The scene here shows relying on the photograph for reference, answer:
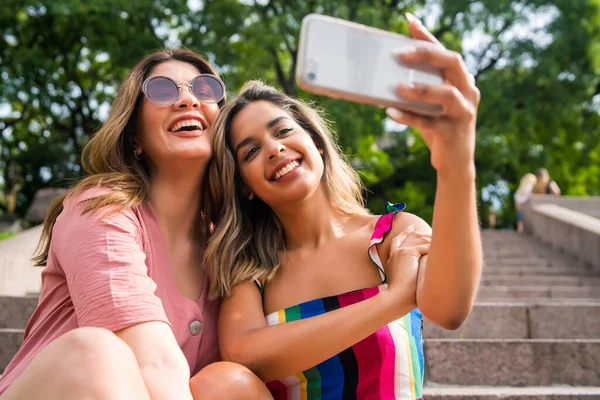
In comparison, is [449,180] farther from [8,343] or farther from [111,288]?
[8,343]

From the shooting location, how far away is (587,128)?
17.1m

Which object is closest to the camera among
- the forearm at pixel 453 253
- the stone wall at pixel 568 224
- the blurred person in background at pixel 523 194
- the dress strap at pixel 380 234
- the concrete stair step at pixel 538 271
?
the forearm at pixel 453 253

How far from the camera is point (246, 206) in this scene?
284 cm

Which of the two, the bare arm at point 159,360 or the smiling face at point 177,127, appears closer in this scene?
the bare arm at point 159,360

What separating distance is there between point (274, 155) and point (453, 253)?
3.41ft

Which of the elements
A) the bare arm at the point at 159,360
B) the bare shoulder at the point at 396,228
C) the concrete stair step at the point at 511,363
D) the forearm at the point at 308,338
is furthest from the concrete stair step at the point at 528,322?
the bare arm at the point at 159,360

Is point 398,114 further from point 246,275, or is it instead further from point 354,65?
point 246,275

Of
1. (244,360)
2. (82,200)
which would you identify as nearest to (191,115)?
(82,200)

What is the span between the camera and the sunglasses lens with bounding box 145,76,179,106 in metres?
2.74

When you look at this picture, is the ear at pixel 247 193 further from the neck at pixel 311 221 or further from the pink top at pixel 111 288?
the pink top at pixel 111 288

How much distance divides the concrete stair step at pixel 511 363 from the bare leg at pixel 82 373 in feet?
6.84

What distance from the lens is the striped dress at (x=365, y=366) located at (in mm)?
2283

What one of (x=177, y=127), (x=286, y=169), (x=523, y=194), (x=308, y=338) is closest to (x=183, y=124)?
(x=177, y=127)

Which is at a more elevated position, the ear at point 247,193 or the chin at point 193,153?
the chin at point 193,153
